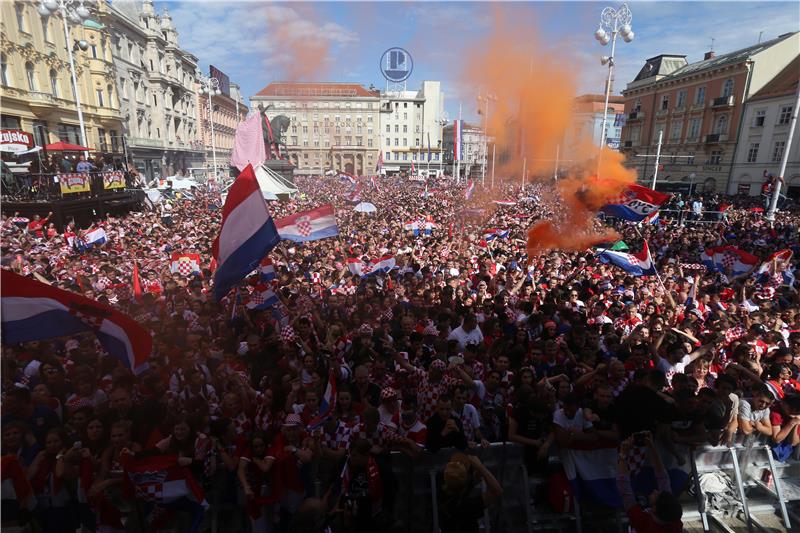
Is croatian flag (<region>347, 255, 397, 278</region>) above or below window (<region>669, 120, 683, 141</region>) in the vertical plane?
below

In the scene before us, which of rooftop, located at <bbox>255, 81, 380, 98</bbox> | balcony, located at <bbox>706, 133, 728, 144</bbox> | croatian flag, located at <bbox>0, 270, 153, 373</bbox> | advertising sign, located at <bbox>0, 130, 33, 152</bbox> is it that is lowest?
croatian flag, located at <bbox>0, 270, 153, 373</bbox>

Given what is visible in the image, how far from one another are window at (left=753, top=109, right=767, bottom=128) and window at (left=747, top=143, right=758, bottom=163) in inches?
63.5

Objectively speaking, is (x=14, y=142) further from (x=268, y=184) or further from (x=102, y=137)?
(x=102, y=137)

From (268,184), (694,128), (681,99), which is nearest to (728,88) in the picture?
(694,128)

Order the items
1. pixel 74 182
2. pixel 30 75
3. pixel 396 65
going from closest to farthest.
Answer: pixel 74 182, pixel 30 75, pixel 396 65

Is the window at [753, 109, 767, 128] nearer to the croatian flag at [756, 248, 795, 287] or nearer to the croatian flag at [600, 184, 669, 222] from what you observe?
the croatian flag at [600, 184, 669, 222]

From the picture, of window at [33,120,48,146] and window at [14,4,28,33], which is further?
window at [33,120,48,146]

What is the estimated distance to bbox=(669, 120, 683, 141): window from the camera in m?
46.7

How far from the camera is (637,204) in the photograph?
14.4m

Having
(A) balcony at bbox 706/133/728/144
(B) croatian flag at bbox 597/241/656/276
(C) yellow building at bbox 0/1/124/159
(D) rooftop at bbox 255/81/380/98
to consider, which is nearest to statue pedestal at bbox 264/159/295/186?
(C) yellow building at bbox 0/1/124/159

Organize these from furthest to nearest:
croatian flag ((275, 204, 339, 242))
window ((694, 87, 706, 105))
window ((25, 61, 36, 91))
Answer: window ((694, 87, 706, 105))
window ((25, 61, 36, 91))
croatian flag ((275, 204, 339, 242))

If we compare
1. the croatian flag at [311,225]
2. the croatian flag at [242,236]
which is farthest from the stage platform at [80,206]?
the croatian flag at [242,236]

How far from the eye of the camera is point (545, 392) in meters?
4.34

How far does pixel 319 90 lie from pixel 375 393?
327ft
